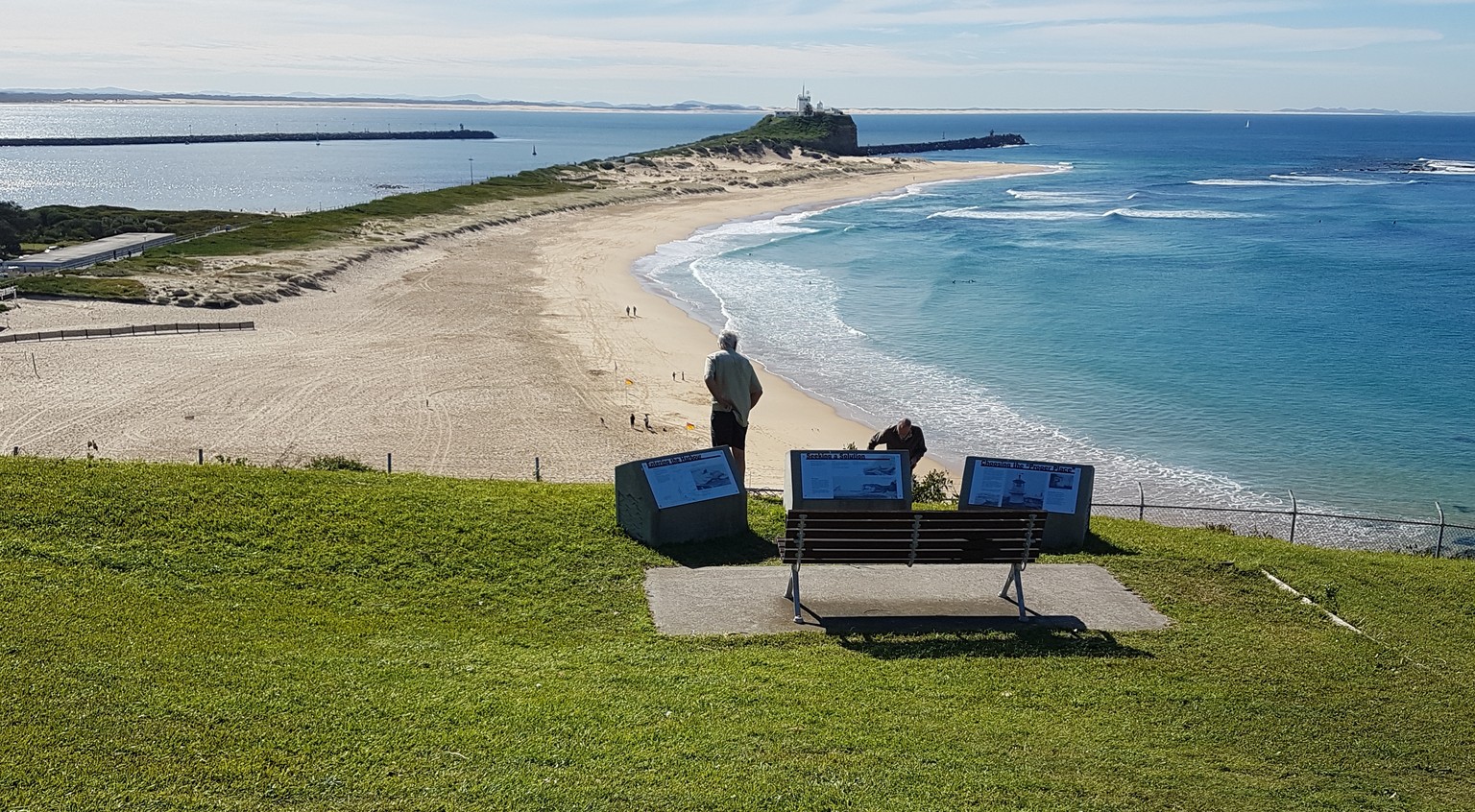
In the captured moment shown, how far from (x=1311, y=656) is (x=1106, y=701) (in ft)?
6.28

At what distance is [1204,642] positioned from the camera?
320 inches

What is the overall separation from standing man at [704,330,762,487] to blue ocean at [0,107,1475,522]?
11.0 metres

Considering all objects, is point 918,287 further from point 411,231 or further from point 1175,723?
point 1175,723

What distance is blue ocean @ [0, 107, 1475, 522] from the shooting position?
76.8 ft

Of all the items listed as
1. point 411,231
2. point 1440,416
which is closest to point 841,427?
point 1440,416

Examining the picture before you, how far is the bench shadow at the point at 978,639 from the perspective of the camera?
7855 mm

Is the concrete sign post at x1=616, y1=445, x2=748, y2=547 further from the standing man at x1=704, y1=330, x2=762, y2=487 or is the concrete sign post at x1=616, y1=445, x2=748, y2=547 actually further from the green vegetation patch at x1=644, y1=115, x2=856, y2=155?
the green vegetation patch at x1=644, y1=115, x2=856, y2=155

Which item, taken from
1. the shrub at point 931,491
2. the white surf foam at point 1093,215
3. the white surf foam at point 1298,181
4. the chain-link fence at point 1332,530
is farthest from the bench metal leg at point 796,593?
the white surf foam at point 1298,181

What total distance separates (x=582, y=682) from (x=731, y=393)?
4.48 meters

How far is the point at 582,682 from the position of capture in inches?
275

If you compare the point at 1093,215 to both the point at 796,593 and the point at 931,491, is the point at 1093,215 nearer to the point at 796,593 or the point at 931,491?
the point at 931,491

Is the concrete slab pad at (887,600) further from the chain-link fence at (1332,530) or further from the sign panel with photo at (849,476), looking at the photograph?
the chain-link fence at (1332,530)

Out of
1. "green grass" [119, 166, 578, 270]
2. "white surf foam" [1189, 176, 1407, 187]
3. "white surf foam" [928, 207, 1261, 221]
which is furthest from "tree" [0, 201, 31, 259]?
"white surf foam" [1189, 176, 1407, 187]

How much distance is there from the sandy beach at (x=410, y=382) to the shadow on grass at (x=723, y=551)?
9.05 metres
